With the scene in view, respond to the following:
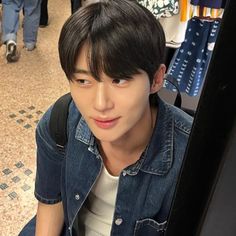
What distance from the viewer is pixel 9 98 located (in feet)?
7.79

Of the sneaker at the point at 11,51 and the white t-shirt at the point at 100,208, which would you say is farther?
the sneaker at the point at 11,51

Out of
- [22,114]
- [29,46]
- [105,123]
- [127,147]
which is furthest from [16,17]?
[105,123]

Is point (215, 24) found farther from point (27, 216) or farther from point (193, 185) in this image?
point (193, 185)

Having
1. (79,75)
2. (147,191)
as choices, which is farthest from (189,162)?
(147,191)

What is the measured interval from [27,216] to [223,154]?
1.45m

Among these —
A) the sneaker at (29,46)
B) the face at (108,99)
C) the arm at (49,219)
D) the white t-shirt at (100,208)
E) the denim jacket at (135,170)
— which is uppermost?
the face at (108,99)

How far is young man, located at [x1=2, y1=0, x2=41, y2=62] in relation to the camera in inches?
112

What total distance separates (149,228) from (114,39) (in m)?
0.44

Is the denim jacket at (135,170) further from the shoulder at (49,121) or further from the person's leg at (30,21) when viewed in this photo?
the person's leg at (30,21)

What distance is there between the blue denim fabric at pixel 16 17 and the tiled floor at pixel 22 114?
0.15m

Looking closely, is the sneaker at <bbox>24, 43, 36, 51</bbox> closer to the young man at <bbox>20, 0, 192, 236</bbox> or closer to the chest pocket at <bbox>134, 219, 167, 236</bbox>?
the young man at <bbox>20, 0, 192, 236</bbox>

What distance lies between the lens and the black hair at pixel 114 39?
63cm

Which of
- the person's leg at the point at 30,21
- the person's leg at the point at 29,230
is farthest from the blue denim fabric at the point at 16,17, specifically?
the person's leg at the point at 29,230

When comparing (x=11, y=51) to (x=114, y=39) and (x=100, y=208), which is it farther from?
(x=114, y=39)
